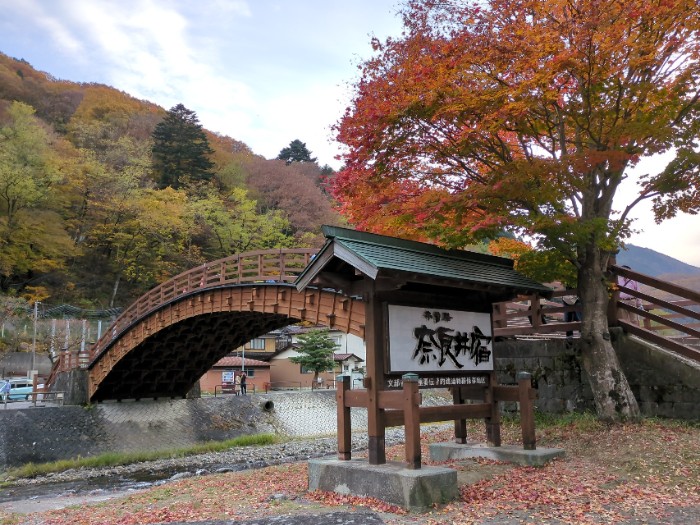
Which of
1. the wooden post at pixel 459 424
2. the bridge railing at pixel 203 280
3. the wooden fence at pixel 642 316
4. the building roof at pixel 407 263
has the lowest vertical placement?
the wooden post at pixel 459 424

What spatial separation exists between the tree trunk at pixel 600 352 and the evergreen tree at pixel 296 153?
74.9 m

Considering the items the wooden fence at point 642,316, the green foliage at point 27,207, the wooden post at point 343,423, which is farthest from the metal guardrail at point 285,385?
the wooden post at point 343,423

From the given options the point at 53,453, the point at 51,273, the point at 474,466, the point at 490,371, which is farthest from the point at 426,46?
the point at 51,273

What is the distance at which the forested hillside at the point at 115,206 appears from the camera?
42072 mm

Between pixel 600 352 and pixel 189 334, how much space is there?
63.8ft

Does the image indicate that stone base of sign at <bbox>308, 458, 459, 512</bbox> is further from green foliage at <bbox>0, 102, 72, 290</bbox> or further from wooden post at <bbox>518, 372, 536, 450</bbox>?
green foliage at <bbox>0, 102, 72, 290</bbox>

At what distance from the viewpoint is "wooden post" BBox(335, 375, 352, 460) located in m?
9.66

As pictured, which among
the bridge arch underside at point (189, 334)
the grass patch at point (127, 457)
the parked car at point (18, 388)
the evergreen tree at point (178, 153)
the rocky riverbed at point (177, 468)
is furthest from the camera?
the evergreen tree at point (178, 153)

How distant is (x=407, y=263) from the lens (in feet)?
30.7

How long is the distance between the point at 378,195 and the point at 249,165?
53.5 metres

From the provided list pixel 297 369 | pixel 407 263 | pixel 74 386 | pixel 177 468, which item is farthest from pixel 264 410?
pixel 407 263

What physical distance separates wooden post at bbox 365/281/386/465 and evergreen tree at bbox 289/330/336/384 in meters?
34.0

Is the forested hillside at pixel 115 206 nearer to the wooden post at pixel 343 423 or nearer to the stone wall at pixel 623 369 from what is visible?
the stone wall at pixel 623 369

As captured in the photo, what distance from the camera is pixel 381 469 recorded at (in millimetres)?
8523
